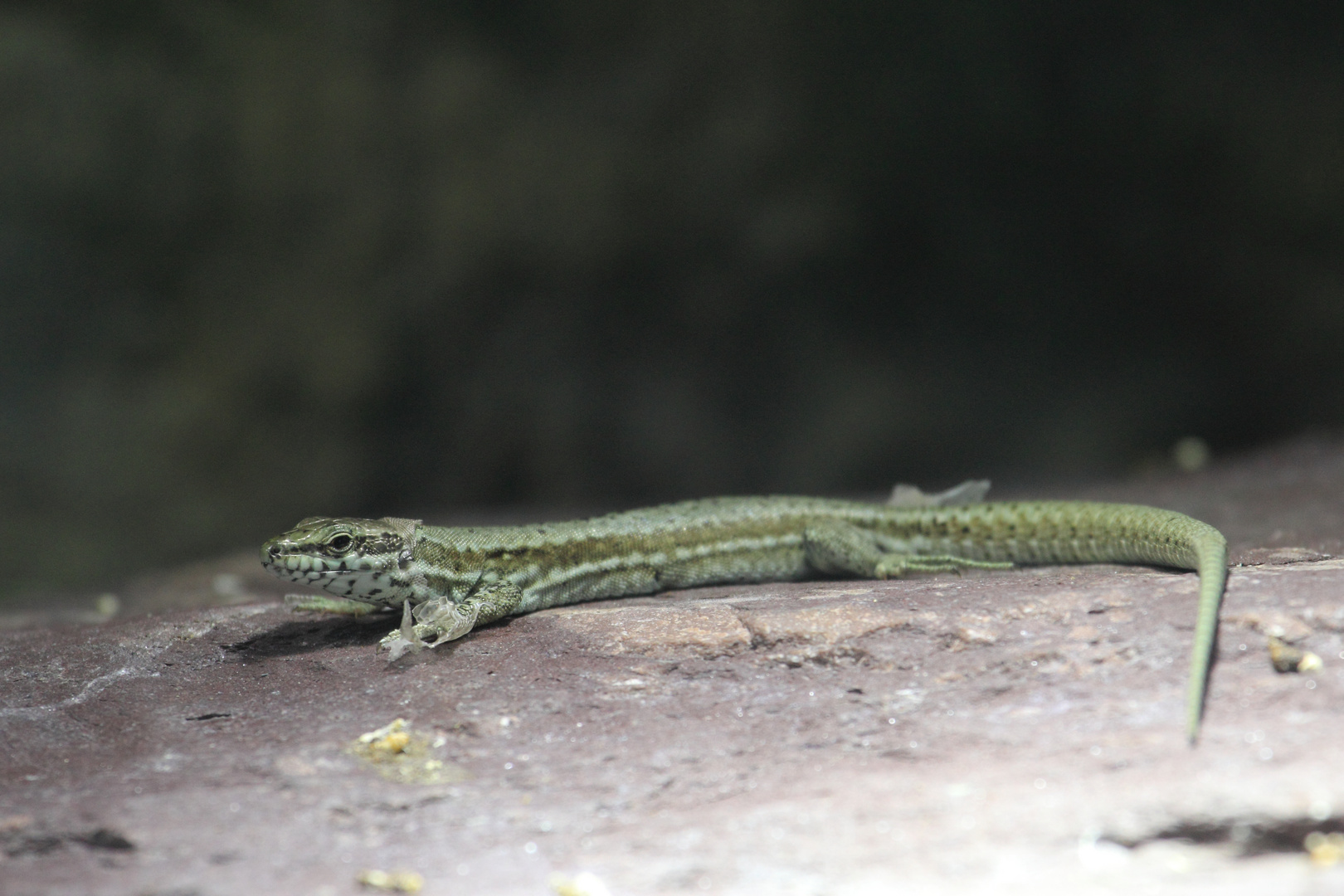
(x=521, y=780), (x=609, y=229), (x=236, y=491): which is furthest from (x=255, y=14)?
(x=521, y=780)

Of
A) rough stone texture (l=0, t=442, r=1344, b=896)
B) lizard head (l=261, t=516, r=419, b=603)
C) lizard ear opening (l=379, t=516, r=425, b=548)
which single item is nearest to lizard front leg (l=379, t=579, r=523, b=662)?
rough stone texture (l=0, t=442, r=1344, b=896)

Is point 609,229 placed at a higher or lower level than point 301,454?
higher

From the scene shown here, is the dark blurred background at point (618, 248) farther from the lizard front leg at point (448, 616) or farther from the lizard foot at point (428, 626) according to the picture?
the lizard foot at point (428, 626)

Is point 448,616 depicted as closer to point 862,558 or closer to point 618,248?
point 862,558

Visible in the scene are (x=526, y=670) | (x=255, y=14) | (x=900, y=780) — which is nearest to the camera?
(x=900, y=780)

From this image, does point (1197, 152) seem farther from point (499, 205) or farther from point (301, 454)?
point (301, 454)

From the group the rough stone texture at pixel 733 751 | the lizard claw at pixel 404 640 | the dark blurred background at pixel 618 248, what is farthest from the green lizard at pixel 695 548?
the dark blurred background at pixel 618 248

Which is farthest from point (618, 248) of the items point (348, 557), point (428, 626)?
point (428, 626)
